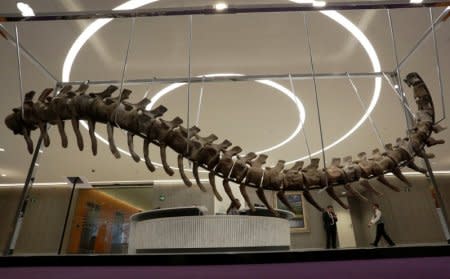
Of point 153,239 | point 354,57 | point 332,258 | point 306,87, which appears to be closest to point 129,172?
point 306,87

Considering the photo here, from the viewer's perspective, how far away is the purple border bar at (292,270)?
Answer: 0.78m

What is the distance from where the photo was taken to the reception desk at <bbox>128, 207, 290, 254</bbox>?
1.24 meters

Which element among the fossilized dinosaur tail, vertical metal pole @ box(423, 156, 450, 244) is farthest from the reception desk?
vertical metal pole @ box(423, 156, 450, 244)

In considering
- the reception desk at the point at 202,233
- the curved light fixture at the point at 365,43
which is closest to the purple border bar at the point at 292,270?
the reception desk at the point at 202,233

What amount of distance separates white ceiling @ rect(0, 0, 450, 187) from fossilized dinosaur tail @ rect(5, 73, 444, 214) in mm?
1445

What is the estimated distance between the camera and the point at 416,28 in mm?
2787

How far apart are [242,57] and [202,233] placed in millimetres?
2476

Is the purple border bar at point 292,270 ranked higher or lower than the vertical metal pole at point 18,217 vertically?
lower

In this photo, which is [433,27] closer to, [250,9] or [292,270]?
[250,9]

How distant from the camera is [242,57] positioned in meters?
3.28

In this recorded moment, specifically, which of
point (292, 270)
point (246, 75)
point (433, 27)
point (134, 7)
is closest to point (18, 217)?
point (292, 270)

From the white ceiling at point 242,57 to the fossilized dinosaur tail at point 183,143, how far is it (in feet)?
4.74

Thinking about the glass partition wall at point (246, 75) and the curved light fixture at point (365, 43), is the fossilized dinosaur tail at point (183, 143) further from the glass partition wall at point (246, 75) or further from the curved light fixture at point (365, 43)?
the curved light fixture at point (365, 43)

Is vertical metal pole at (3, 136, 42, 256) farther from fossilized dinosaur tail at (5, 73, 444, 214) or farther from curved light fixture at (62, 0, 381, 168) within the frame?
curved light fixture at (62, 0, 381, 168)
